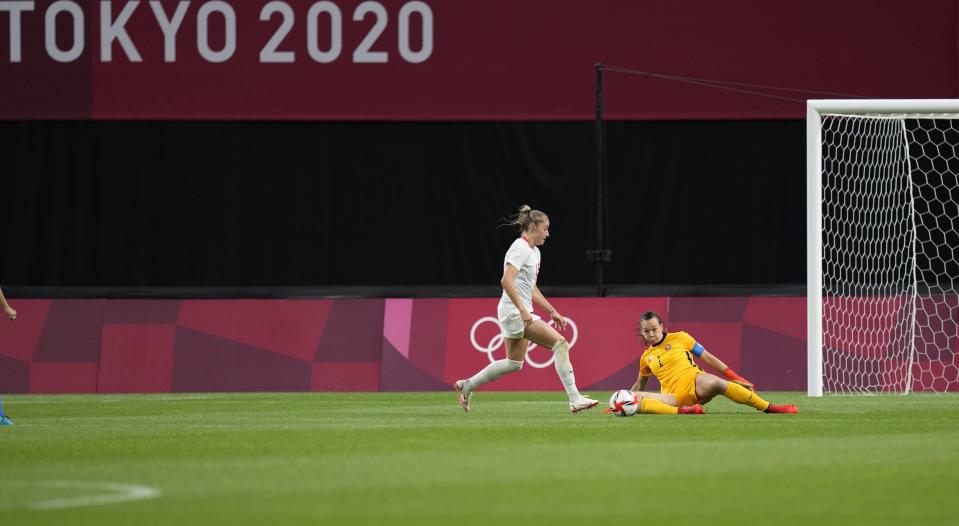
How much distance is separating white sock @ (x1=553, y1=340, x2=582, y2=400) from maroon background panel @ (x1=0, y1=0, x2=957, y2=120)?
8285mm

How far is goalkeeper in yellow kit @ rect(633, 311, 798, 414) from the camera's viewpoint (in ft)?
44.3

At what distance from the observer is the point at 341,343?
63.2 ft

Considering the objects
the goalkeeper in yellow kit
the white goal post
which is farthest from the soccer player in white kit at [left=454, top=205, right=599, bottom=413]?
the white goal post

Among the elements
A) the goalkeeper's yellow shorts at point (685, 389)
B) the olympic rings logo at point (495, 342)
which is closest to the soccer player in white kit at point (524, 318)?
the goalkeeper's yellow shorts at point (685, 389)

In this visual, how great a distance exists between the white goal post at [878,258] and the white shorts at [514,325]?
3.89 meters

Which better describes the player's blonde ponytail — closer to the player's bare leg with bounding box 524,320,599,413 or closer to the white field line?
the player's bare leg with bounding box 524,320,599,413

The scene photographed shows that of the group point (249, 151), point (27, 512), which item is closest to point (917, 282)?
point (249, 151)

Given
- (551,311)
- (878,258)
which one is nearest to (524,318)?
(551,311)

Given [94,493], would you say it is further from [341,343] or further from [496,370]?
[341,343]

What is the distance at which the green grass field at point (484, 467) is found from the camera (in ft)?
22.6

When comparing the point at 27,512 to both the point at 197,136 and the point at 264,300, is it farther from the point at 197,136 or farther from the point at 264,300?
the point at 197,136

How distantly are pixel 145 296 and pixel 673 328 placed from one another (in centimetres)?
734

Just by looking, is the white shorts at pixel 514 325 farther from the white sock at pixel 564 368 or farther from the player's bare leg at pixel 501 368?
the white sock at pixel 564 368

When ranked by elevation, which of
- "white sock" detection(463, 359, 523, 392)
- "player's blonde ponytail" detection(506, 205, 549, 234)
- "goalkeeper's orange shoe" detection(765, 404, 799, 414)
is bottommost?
"goalkeeper's orange shoe" detection(765, 404, 799, 414)
